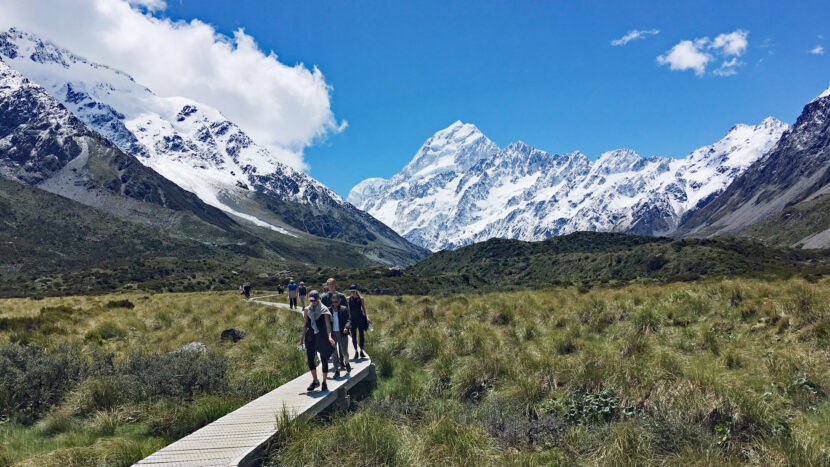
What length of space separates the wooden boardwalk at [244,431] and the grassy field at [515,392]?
44cm

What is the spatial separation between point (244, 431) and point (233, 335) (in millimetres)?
10667

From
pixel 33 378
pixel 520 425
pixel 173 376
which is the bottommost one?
pixel 520 425

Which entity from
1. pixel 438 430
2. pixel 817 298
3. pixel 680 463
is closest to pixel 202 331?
pixel 438 430

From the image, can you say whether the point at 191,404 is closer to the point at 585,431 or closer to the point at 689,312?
the point at 585,431

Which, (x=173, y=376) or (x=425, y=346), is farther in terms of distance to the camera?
(x=425, y=346)

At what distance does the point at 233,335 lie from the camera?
1670cm

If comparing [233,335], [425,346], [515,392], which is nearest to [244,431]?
[515,392]

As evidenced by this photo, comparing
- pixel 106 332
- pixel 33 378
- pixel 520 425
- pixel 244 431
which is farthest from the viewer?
pixel 106 332

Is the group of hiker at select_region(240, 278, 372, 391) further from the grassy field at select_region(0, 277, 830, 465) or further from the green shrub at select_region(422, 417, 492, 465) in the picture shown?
the green shrub at select_region(422, 417, 492, 465)

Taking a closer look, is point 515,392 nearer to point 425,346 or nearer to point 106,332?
point 425,346

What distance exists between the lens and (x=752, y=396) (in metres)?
6.80

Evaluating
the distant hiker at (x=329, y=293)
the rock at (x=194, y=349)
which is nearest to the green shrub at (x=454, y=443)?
the distant hiker at (x=329, y=293)

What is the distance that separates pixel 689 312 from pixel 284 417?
41.5 feet

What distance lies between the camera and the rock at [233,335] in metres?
16.4
